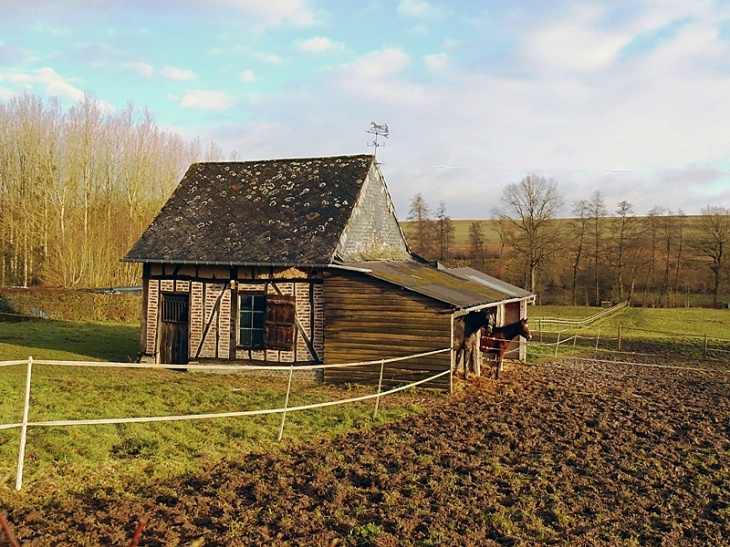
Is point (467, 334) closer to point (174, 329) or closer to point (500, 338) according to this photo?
point (500, 338)

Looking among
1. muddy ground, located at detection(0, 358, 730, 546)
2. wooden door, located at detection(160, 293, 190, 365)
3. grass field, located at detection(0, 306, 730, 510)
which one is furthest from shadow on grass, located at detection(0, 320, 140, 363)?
muddy ground, located at detection(0, 358, 730, 546)

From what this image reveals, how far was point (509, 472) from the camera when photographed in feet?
27.8

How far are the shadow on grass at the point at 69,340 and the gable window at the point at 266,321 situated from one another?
428 cm

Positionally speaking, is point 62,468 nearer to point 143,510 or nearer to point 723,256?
point 143,510

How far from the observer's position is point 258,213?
58.9 ft

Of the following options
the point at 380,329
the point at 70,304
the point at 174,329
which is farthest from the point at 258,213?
the point at 70,304

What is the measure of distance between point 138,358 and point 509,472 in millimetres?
12854

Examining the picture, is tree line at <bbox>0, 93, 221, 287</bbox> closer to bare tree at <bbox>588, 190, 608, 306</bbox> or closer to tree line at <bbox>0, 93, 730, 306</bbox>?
tree line at <bbox>0, 93, 730, 306</bbox>

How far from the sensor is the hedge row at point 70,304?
27.9m

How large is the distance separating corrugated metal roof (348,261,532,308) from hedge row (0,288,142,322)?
1607 centimetres


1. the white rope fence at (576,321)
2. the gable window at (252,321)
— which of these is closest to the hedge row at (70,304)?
the gable window at (252,321)

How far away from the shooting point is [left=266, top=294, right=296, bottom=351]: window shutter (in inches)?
627

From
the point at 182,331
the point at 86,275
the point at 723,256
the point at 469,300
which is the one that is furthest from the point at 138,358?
the point at 723,256

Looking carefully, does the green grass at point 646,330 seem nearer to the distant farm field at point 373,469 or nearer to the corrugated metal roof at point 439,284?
the corrugated metal roof at point 439,284
